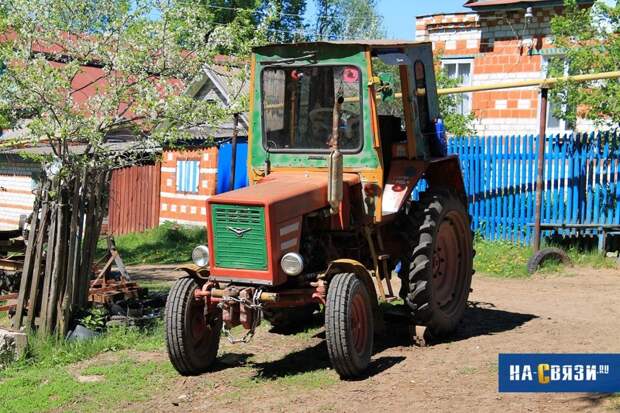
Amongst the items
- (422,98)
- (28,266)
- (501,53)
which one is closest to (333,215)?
(422,98)

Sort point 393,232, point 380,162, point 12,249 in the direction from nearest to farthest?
point 380,162, point 393,232, point 12,249

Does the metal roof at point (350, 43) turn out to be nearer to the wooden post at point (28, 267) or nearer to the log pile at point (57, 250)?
the log pile at point (57, 250)

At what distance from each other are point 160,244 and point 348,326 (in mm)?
12262

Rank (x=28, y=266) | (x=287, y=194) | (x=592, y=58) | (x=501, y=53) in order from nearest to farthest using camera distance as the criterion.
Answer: (x=287, y=194) → (x=28, y=266) → (x=592, y=58) → (x=501, y=53)

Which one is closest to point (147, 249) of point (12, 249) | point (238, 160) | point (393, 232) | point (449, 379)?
point (238, 160)

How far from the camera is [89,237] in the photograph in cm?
906

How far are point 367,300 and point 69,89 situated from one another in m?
4.48

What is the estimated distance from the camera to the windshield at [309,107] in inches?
295

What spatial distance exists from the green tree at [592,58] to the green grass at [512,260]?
226cm

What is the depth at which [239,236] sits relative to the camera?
265 inches

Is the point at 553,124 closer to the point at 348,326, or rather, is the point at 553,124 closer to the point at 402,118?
the point at 402,118

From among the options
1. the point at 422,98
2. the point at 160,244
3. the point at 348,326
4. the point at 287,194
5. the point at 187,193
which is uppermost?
the point at 422,98

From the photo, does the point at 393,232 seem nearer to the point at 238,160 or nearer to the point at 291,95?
the point at 291,95

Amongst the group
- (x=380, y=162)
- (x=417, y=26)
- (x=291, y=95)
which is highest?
(x=417, y=26)
